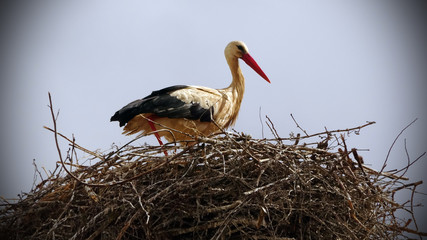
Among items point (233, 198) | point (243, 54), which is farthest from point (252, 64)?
point (233, 198)

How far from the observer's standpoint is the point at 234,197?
1951mm

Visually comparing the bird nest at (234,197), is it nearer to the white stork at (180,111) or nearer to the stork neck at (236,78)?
the white stork at (180,111)

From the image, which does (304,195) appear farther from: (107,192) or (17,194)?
(17,194)

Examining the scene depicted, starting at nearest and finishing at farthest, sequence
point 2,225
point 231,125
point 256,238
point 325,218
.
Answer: point 256,238
point 325,218
point 2,225
point 231,125

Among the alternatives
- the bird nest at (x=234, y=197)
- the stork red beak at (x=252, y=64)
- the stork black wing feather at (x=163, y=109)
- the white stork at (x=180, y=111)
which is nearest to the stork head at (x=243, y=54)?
the stork red beak at (x=252, y=64)

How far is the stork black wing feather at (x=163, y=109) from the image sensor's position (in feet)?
9.72

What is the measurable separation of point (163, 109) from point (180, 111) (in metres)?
0.11

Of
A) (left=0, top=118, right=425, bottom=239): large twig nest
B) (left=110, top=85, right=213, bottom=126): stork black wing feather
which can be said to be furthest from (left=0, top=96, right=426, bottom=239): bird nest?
(left=110, top=85, right=213, bottom=126): stork black wing feather

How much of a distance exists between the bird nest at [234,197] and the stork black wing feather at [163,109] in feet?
2.71

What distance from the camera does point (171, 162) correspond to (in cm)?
205

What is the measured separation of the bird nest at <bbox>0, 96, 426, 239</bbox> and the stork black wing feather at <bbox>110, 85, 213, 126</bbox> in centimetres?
83

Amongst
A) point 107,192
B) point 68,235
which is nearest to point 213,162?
point 107,192

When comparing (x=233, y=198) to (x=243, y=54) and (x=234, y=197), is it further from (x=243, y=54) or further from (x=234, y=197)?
(x=243, y=54)

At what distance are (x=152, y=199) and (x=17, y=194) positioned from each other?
0.82 metres
